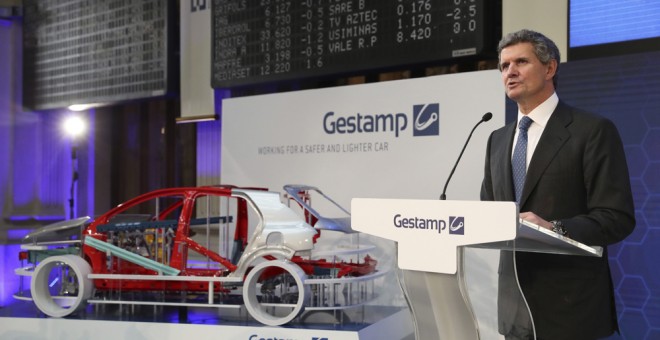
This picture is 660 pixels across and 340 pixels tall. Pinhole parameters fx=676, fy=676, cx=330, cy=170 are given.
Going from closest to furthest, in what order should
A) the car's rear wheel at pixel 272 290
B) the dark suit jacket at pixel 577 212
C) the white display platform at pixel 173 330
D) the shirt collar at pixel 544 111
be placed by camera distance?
the dark suit jacket at pixel 577 212
the shirt collar at pixel 544 111
the white display platform at pixel 173 330
the car's rear wheel at pixel 272 290

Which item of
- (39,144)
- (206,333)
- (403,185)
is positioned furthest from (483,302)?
(39,144)

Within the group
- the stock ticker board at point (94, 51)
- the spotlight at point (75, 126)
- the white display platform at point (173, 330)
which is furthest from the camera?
the spotlight at point (75, 126)

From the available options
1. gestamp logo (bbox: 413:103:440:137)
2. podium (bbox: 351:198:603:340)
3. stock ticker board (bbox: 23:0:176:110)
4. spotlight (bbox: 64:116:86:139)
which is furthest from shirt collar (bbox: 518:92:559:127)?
spotlight (bbox: 64:116:86:139)

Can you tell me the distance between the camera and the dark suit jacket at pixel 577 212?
1.98 m

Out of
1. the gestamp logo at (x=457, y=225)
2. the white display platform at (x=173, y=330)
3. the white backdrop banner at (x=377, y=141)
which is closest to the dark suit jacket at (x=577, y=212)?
the gestamp logo at (x=457, y=225)

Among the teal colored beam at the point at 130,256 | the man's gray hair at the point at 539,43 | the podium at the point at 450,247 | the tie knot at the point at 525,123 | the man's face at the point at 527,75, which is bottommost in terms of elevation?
the teal colored beam at the point at 130,256

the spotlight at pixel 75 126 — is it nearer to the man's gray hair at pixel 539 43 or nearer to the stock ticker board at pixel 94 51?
the stock ticker board at pixel 94 51

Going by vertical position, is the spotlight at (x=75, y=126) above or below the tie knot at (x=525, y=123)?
above

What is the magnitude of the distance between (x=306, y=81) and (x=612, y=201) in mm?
3558

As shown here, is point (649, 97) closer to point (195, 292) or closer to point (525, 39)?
point (525, 39)

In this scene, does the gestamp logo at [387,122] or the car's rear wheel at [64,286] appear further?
the gestamp logo at [387,122]

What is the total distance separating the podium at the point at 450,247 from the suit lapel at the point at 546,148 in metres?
0.32

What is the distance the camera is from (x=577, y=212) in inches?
82.8

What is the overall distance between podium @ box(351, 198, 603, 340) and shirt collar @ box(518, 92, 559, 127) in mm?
542
